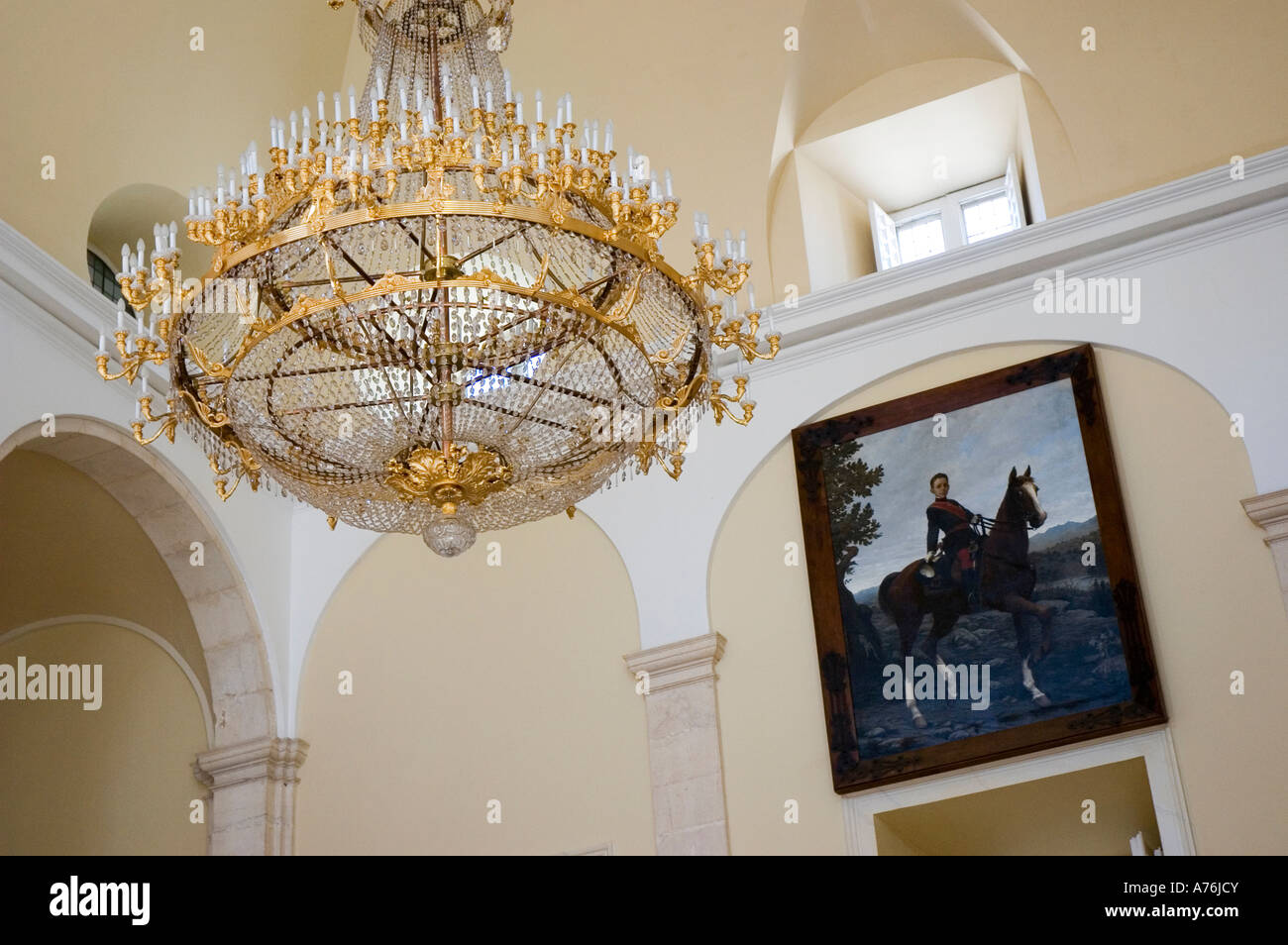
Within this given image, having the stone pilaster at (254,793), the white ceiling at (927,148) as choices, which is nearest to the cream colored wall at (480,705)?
the stone pilaster at (254,793)

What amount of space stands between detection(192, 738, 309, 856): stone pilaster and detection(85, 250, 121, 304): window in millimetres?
2758

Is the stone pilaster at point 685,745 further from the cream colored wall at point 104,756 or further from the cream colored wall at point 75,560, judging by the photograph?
the cream colored wall at point 75,560

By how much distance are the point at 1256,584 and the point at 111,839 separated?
6.87m

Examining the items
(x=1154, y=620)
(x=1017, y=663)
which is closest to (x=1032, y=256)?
(x=1154, y=620)

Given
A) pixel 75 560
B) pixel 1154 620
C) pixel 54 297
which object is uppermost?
pixel 54 297

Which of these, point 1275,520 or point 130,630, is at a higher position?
point 130,630

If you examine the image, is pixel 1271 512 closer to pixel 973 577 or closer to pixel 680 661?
pixel 973 577

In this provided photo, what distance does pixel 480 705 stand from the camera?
9.66 meters

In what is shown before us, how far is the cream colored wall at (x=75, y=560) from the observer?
31.5ft

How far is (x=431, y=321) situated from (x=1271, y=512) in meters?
4.51

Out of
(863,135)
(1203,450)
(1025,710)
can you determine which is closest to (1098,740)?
(1025,710)

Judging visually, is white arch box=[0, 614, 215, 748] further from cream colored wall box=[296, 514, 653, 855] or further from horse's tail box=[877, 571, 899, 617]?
horse's tail box=[877, 571, 899, 617]

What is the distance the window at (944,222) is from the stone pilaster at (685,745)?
2.74m
